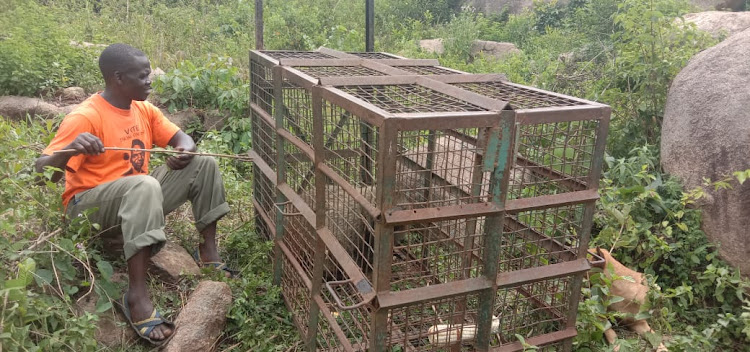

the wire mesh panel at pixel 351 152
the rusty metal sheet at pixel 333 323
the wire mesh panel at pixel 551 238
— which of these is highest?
the wire mesh panel at pixel 351 152

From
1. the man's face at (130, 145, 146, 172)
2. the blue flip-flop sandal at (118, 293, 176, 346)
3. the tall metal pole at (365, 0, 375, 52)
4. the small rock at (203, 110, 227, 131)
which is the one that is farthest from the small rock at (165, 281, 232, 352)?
the small rock at (203, 110, 227, 131)

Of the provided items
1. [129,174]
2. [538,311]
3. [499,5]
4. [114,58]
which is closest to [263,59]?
[114,58]

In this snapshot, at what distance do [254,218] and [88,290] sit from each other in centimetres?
144

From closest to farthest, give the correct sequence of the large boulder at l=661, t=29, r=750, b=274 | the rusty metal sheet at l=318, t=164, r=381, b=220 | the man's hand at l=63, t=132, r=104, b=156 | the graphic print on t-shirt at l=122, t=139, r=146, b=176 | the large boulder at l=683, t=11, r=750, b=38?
the rusty metal sheet at l=318, t=164, r=381, b=220 → the man's hand at l=63, t=132, r=104, b=156 → the graphic print on t-shirt at l=122, t=139, r=146, b=176 → the large boulder at l=661, t=29, r=750, b=274 → the large boulder at l=683, t=11, r=750, b=38

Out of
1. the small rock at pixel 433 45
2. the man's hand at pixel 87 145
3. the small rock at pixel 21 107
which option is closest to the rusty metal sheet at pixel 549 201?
the man's hand at pixel 87 145

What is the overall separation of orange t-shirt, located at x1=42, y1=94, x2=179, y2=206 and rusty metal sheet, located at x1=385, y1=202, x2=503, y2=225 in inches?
80.3

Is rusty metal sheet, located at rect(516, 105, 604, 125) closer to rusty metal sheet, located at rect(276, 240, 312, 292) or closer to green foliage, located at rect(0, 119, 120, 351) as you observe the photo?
rusty metal sheet, located at rect(276, 240, 312, 292)

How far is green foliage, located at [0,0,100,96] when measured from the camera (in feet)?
21.6

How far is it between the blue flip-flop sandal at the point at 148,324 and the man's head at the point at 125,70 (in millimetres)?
1207

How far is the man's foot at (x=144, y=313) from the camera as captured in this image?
10.5 ft

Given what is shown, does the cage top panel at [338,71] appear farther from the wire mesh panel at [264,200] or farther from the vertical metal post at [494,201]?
the vertical metal post at [494,201]

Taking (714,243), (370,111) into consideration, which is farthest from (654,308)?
(370,111)

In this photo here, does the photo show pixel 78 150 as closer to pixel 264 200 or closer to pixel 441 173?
pixel 264 200

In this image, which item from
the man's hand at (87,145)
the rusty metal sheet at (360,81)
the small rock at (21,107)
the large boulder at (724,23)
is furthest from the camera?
the small rock at (21,107)
